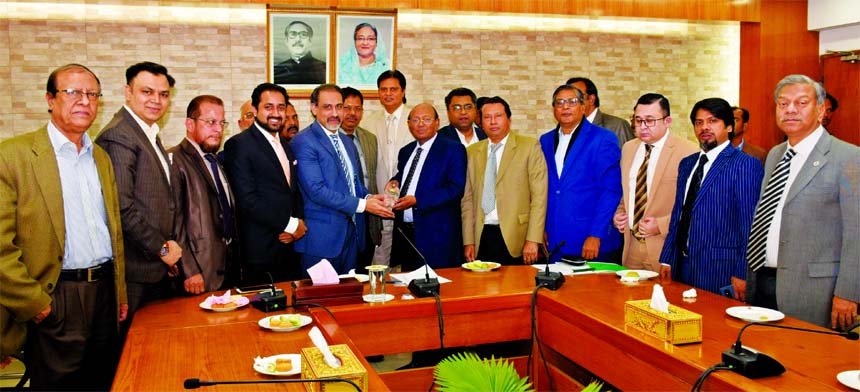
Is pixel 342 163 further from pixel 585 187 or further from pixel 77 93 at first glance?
pixel 77 93

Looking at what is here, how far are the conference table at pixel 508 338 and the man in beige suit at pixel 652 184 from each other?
1.48ft

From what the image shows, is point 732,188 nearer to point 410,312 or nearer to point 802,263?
point 802,263

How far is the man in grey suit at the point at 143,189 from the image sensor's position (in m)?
3.06

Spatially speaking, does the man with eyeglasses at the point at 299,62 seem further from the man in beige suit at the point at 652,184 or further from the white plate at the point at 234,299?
the white plate at the point at 234,299

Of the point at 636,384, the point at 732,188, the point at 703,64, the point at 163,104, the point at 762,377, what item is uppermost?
the point at 703,64

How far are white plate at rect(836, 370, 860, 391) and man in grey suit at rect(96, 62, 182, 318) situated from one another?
2685 millimetres

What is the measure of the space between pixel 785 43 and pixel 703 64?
88 cm

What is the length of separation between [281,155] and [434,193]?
3.28 ft

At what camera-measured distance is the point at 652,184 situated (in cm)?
374

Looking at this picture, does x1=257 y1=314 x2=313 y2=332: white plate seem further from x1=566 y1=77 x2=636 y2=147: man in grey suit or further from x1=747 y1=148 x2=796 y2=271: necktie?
x1=566 y1=77 x2=636 y2=147: man in grey suit

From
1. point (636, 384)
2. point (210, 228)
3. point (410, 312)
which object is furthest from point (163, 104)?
point (636, 384)

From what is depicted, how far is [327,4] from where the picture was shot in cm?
571

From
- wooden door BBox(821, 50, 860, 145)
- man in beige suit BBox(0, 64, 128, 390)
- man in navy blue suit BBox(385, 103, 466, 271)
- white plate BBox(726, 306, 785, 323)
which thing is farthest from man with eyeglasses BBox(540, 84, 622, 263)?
wooden door BBox(821, 50, 860, 145)

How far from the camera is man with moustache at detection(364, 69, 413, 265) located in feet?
16.5
